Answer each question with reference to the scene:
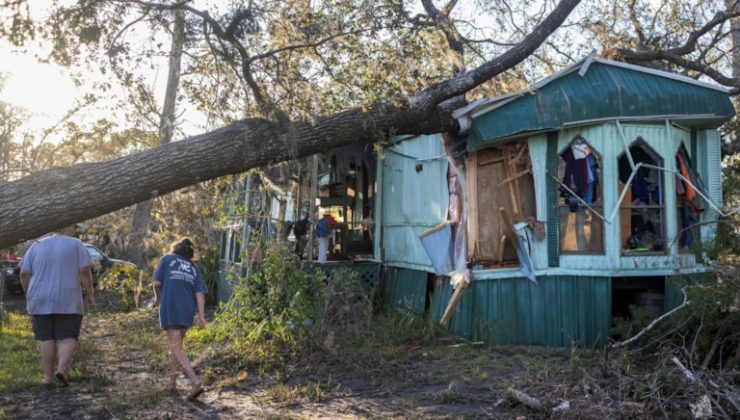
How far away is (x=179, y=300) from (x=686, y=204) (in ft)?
23.1

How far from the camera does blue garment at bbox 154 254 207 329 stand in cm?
663

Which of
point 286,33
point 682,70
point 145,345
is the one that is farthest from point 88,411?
point 682,70

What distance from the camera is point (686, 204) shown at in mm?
9227

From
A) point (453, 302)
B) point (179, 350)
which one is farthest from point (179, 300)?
point (453, 302)

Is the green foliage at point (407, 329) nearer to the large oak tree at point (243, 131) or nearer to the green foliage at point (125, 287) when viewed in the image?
the large oak tree at point (243, 131)

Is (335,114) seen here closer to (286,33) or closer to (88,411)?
(286,33)

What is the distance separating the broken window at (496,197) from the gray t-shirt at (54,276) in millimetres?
5313

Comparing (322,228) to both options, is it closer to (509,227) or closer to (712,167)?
(509,227)

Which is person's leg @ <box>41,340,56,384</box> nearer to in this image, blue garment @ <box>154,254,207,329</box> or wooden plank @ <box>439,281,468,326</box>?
blue garment @ <box>154,254,207,329</box>

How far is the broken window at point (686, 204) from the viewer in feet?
30.1

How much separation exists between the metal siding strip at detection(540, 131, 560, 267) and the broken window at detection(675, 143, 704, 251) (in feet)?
5.87

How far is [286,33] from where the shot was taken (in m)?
8.65

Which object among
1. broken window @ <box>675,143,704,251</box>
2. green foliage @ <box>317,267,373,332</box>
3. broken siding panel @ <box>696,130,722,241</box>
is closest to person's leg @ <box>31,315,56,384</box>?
green foliage @ <box>317,267,373,332</box>

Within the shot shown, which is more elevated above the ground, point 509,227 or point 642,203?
point 642,203
